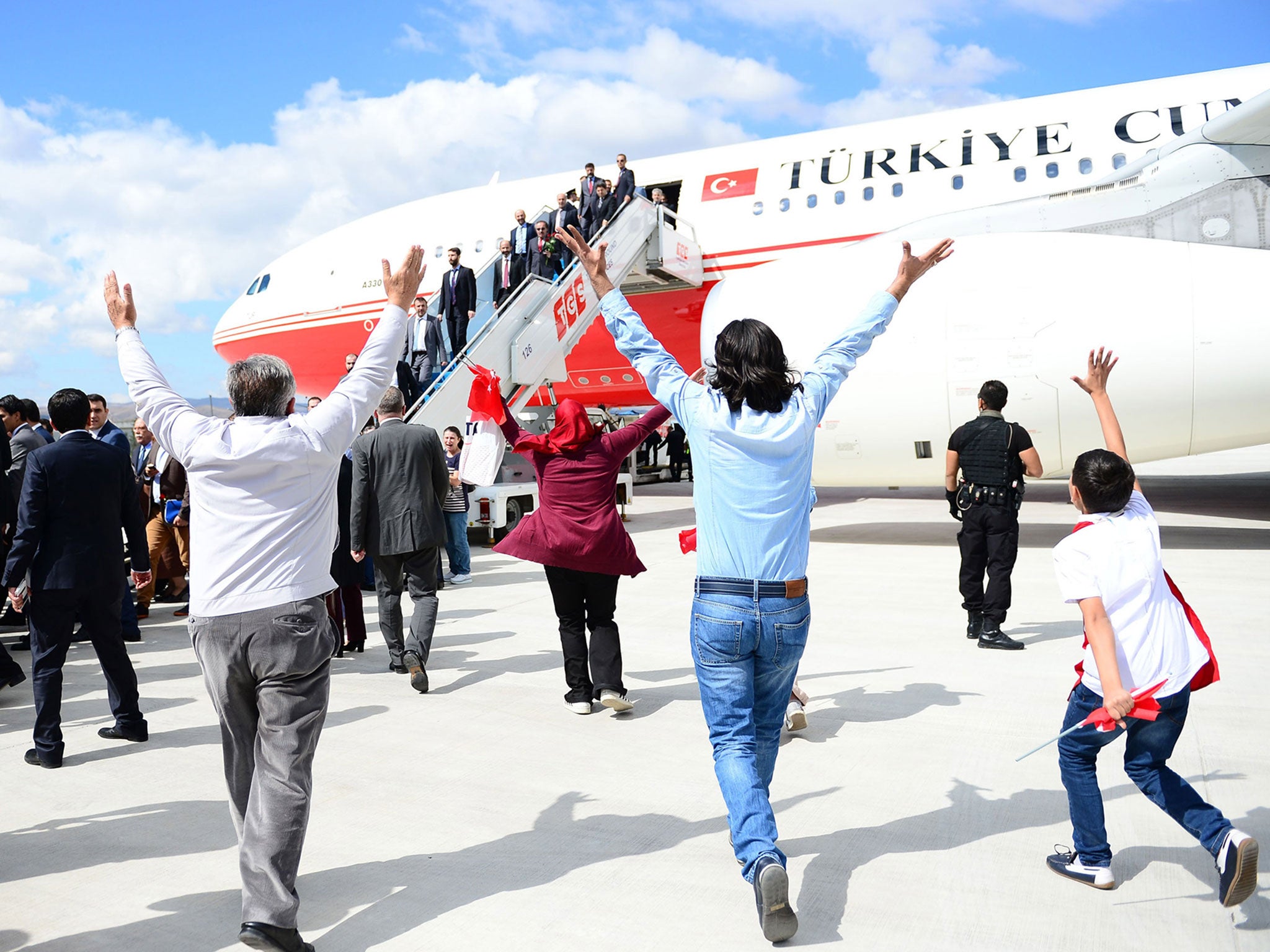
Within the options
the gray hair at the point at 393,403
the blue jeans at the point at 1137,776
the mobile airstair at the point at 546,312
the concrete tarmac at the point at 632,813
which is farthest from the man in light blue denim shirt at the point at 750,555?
the mobile airstair at the point at 546,312

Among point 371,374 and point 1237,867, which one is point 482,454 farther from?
point 1237,867

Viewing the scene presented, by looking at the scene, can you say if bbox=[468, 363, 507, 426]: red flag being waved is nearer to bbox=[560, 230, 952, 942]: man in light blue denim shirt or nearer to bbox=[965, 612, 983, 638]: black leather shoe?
bbox=[560, 230, 952, 942]: man in light blue denim shirt

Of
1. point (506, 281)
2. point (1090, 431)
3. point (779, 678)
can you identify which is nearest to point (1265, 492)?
point (1090, 431)

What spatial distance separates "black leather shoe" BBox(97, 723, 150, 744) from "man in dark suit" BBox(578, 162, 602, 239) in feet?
A: 32.5

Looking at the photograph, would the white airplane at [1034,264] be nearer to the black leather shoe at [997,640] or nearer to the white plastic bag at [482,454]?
the black leather shoe at [997,640]

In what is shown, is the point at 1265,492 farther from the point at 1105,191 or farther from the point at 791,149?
the point at 791,149

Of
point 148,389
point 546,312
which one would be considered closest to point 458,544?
point 546,312

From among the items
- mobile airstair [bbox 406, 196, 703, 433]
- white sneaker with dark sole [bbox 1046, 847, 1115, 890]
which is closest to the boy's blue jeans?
mobile airstair [bbox 406, 196, 703, 433]

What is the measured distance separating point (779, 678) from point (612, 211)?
11.5 m

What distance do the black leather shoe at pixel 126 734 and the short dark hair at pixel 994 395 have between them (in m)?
5.32

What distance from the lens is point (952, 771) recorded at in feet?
13.3

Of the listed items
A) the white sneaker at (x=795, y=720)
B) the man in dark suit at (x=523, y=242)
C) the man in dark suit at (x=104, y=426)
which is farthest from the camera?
the man in dark suit at (x=523, y=242)

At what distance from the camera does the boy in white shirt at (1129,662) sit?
8.92 ft

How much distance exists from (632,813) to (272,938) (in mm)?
1432
